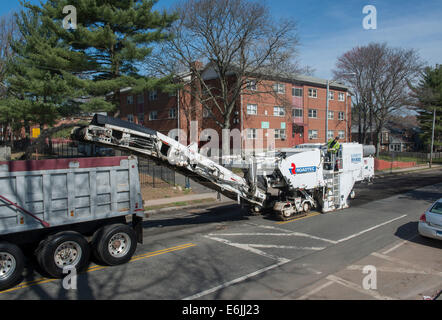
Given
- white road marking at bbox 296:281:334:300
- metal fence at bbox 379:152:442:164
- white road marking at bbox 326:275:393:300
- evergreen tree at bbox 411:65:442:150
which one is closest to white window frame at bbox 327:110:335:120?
metal fence at bbox 379:152:442:164

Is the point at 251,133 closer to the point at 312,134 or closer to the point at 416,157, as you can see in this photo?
the point at 312,134

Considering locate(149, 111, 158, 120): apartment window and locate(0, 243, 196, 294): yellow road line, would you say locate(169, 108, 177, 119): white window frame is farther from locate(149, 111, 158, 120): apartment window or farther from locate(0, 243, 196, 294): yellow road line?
locate(0, 243, 196, 294): yellow road line

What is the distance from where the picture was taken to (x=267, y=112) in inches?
1462

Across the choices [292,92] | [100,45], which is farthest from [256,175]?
[292,92]

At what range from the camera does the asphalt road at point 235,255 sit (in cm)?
671

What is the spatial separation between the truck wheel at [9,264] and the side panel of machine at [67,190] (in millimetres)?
353

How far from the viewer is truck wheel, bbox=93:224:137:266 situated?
789 centimetres

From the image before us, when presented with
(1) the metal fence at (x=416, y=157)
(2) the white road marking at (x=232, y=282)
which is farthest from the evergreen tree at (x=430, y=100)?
(2) the white road marking at (x=232, y=282)

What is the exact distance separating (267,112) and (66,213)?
31.6 m

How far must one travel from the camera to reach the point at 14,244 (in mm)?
6898

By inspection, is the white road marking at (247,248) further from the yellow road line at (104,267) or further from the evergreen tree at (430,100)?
the evergreen tree at (430,100)

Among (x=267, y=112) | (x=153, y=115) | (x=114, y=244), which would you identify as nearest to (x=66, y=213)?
(x=114, y=244)

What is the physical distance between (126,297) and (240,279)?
2412 millimetres

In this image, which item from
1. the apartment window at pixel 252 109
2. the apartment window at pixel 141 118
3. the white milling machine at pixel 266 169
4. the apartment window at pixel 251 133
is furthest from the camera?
the apartment window at pixel 141 118
